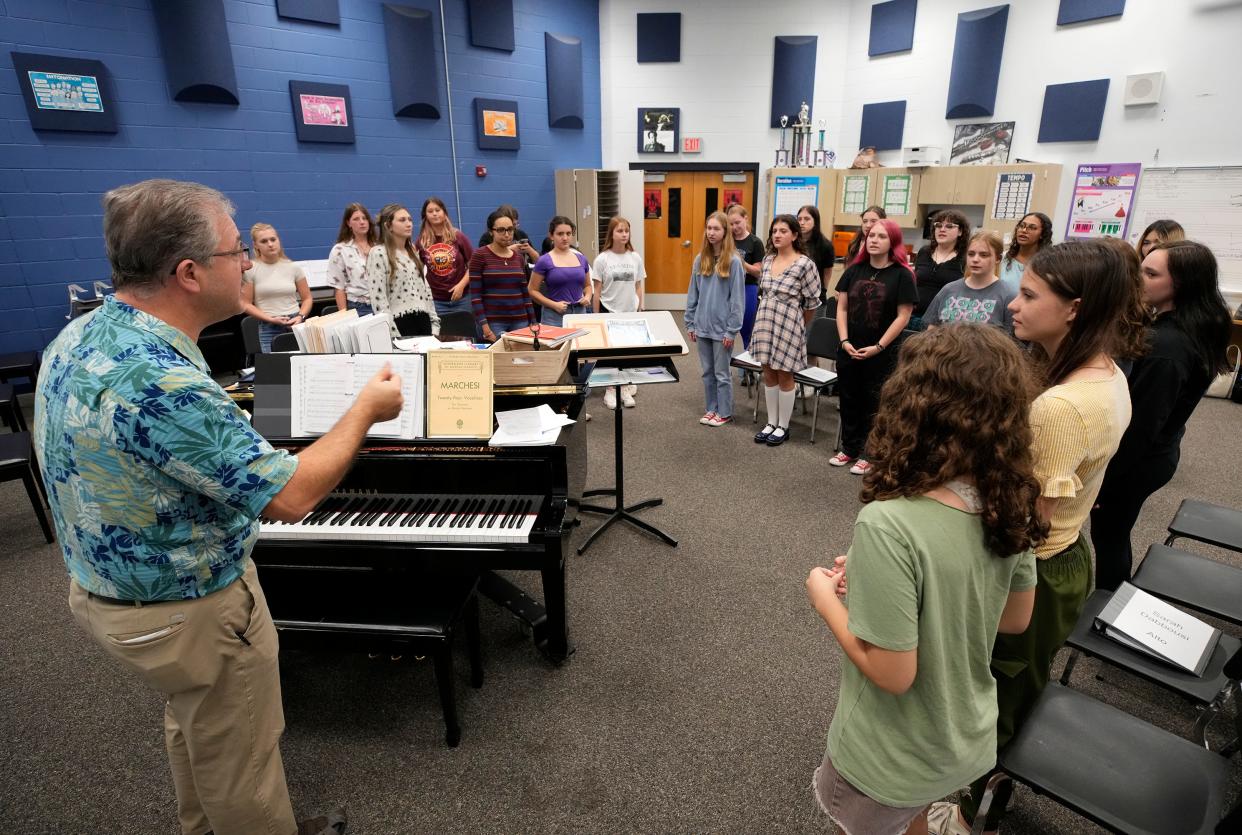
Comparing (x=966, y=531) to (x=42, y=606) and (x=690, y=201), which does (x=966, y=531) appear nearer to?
(x=42, y=606)

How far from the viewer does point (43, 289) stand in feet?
17.1

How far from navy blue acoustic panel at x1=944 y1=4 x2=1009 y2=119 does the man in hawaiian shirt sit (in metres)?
7.54

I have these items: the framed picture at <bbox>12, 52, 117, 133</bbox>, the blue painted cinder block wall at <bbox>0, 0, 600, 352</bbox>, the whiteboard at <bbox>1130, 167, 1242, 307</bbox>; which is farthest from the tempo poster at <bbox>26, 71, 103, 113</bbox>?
the whiteboard at <bbox>1130, 167, 1242, 307</bbox>

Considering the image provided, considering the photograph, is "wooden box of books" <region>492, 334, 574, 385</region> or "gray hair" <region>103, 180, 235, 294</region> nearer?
"gray hair" <region>103, 180, 235, 294</region>

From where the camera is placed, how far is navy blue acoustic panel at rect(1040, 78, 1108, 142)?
6012 millimetres

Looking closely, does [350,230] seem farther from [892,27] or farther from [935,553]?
[892,27]

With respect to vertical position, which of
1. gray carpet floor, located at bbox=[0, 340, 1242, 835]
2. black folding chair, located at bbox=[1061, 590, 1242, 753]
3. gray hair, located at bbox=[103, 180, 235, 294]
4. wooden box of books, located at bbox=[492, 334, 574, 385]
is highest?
gray hair, located at bbox=[103, 180, 235, 294]

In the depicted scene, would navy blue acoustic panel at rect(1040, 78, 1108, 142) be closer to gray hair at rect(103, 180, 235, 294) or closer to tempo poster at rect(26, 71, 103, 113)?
gray hair at rect(103, 180, 235, 294)

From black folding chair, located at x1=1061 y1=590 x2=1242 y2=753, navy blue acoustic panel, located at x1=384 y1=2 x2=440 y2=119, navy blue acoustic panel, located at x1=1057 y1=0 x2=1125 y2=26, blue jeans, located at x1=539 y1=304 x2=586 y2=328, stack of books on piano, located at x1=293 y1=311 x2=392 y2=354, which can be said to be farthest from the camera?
navy blue acoustic panel, located at x1=384 y1=2 x2=440 y2=119

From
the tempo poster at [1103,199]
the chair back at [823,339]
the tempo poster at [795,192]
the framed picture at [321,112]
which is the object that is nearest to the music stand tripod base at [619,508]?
the chair back at [823,339]

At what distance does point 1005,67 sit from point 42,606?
876 cm

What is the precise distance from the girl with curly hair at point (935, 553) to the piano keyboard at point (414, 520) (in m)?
1.13

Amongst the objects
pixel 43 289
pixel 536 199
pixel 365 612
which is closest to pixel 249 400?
pixel 365 612

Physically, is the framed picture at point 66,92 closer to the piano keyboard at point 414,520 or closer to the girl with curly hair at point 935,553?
the piano keyboard at point 414,520
